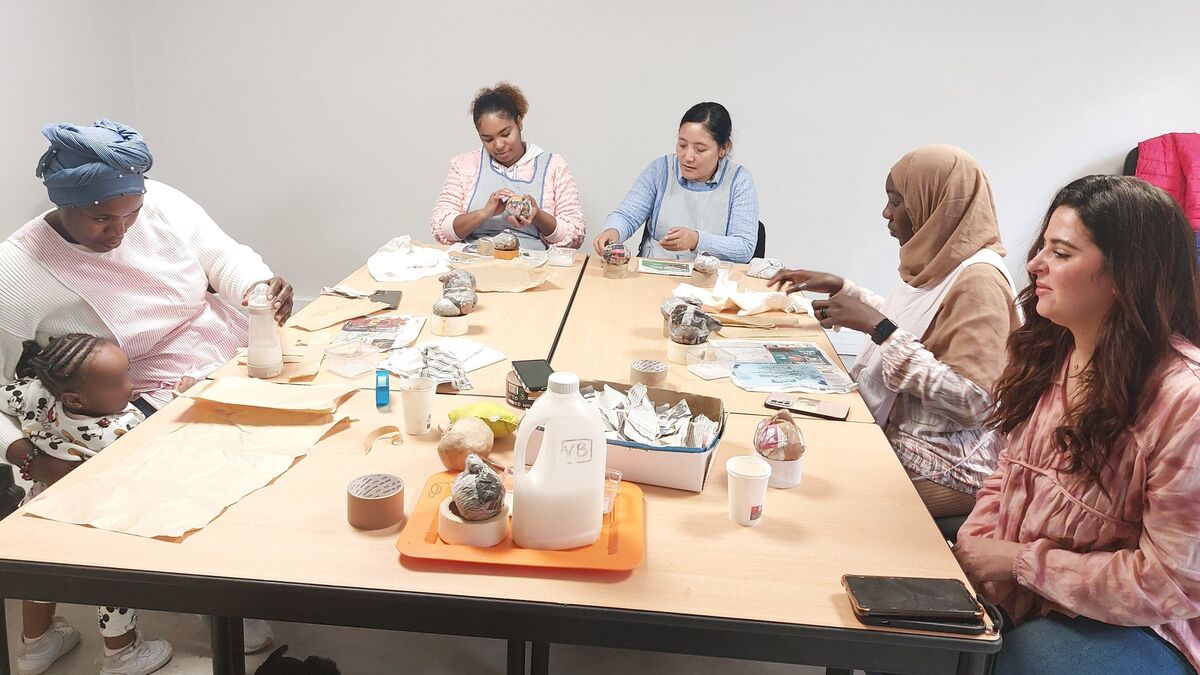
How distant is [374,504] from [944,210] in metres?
1.50

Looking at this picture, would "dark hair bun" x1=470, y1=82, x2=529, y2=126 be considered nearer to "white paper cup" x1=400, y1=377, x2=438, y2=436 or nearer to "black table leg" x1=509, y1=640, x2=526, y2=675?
"white paper cup" x1=400, y1=377, x2=438, y2=436

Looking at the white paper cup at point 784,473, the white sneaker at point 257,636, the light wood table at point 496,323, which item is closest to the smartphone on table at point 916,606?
the white paper cup at point 784,473

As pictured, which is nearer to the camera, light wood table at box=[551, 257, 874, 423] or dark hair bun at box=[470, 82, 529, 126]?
light wood table at box=[551, 257, 874, 423]

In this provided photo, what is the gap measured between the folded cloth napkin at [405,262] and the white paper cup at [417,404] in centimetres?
128

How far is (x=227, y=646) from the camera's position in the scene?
1698 mm

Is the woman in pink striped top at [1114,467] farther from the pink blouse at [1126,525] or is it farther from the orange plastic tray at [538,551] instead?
the orange plastic tray at [538,551]

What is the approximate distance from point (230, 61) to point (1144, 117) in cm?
481

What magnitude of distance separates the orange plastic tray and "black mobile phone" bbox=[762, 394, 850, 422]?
0.61 m

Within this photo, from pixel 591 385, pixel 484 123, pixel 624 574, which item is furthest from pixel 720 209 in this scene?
pixel 624 574

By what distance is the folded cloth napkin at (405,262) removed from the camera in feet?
9.32

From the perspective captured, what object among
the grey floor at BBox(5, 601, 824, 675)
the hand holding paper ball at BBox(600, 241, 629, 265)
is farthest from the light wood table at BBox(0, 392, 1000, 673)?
the hand holding paper ball at BBox(600, 241, 629, 265)

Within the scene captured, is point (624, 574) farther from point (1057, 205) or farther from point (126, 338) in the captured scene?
point (126, 338)

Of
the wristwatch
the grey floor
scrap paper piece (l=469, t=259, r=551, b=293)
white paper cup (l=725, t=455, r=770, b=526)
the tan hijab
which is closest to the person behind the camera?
white paper cup (l=725, t=455, r=770, b=526)

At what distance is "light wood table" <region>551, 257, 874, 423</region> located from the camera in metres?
1.92
